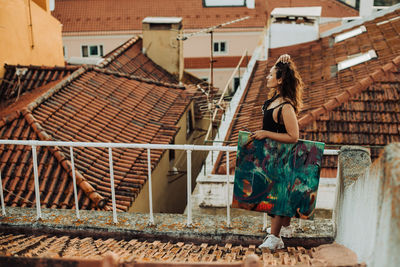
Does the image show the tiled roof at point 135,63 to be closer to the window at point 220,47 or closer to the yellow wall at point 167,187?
the yellow wall at point 167,187

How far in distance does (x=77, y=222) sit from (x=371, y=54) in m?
9.10

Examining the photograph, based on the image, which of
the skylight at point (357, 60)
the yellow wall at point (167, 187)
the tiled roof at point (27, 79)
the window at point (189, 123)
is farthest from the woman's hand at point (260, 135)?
the window at point (189, 123)

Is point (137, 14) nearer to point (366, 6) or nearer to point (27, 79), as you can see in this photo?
point (366, 6)

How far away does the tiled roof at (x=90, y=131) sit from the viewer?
784 centimetres

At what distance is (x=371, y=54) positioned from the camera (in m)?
11.4

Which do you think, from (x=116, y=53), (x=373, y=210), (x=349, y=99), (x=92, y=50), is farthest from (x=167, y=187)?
(x=92, y=50)

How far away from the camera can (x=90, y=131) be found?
395 inches

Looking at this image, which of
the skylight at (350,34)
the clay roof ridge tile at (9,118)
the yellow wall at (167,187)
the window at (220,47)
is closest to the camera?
the clay roof ridge tile at (9,118)

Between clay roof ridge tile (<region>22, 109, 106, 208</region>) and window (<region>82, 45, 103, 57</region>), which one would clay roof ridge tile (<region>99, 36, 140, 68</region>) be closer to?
clay roof ridge tile (<region>22, 109, 106, 208</region>)

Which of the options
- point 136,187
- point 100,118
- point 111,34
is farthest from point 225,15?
point 136,187

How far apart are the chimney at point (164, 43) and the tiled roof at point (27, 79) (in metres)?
6.64

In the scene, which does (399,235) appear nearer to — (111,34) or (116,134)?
(116,134)

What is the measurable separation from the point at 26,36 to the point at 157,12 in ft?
60.8

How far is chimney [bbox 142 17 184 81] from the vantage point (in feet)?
60.1
